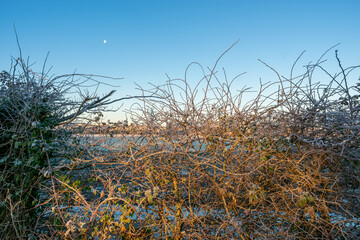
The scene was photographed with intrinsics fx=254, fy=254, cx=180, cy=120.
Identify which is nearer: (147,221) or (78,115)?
(147,221)

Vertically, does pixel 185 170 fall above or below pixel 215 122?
below

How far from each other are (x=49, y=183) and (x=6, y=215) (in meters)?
0.56

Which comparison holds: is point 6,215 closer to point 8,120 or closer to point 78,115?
point 8,120

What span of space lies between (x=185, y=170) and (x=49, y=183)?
177cm

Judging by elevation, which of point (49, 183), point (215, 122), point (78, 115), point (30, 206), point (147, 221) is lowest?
point (147, 221)

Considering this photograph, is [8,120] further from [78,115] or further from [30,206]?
[30,206]

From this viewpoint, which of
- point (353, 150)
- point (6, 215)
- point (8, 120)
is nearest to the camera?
point (353, 150)

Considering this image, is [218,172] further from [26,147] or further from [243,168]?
[26,147]

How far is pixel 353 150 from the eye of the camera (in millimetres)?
2490

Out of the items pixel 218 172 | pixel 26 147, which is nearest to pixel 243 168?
pixel 218 172

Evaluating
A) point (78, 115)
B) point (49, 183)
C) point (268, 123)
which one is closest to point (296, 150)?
point (268, 123)

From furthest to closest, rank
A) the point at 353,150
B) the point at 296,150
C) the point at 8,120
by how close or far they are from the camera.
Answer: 1. the point at 8,120
2. the point at 296,150
3. the point at 353,150

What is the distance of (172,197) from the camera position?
2.60m

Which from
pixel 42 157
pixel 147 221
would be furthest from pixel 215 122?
pixel 42 157
